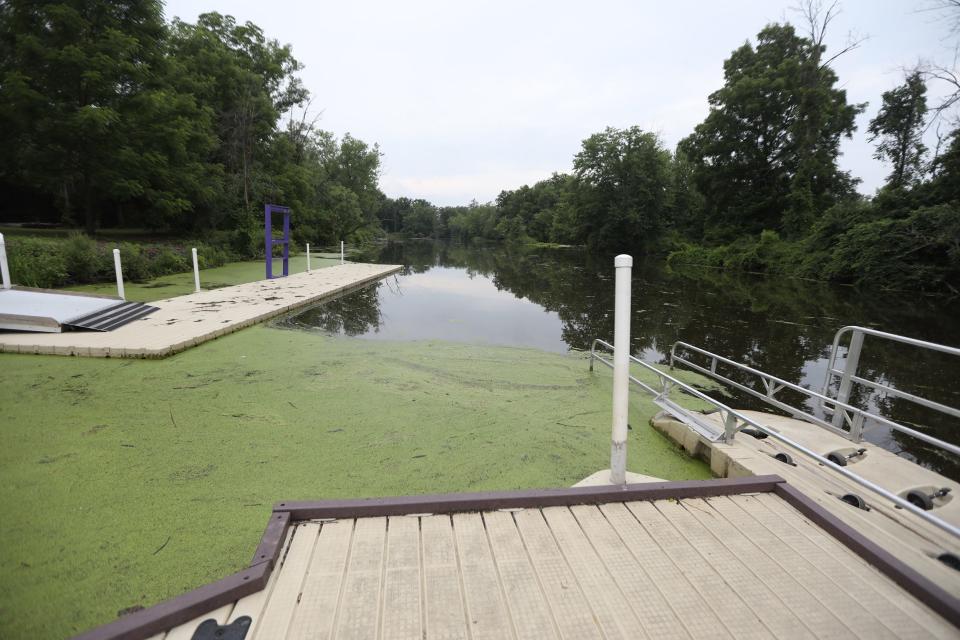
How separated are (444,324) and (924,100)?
32915mm

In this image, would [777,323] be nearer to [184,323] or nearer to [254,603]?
[254,603]

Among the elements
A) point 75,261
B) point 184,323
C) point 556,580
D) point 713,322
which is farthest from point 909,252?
point 75,261

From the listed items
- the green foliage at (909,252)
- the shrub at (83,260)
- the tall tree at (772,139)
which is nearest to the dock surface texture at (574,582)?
the shrub at (83,260)

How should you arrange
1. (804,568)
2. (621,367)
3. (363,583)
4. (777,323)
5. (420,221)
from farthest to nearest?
(420,221), (777,323), (621,367), (804,568), (363,583)

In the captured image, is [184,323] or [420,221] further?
[420,221]

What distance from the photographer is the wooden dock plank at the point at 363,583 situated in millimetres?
1306

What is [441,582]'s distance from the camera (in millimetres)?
1491

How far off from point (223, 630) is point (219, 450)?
2.15 metres

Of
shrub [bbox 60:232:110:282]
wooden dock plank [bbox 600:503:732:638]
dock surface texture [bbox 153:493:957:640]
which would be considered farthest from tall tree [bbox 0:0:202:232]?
wooden dock plank [bbox 600:503:732:638]

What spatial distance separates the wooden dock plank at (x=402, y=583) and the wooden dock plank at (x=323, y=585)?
0.53 ft

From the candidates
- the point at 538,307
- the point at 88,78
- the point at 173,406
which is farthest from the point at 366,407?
the point at 88,78

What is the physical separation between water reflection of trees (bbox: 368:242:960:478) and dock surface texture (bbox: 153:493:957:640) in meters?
3.44

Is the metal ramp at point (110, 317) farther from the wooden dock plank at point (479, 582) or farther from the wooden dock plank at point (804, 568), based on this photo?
the wooden dock plank at point (804, 568)

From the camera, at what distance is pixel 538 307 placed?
1134cm
